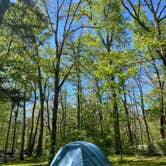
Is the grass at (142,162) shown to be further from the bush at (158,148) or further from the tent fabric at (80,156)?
the tent fabric at (80,156)

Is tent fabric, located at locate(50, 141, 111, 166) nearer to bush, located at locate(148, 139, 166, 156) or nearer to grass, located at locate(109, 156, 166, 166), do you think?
grass, located at locate(109, 156, 166, 166)

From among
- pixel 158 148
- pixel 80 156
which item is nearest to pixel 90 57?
pixel 158 148

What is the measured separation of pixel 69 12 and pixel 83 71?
248 inches

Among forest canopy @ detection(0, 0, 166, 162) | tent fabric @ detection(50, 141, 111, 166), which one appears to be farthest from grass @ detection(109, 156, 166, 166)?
tent fabric @ detection(50, 141, 111, 166)

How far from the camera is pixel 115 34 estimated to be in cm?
2080

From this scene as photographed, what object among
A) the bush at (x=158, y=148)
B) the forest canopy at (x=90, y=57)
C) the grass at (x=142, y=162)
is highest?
the forest canopy at (x=90, y=57)

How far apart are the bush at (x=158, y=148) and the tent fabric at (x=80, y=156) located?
13.4 m

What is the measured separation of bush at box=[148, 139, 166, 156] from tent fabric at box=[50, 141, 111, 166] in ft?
43.9

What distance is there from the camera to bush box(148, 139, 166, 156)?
693 inches

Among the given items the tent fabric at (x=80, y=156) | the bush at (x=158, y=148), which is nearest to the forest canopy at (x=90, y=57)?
the bush at (x=158, y=148)

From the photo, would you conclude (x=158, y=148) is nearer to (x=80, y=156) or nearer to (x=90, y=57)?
(x=90, y=57)

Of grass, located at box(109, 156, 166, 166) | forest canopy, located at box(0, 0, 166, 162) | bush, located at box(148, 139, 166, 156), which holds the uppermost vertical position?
forest canopy, located at box(0, 0, 166, 162)

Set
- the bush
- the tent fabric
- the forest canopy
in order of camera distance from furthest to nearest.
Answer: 1. the bush
2. the forest canopy
3. the tent fabric

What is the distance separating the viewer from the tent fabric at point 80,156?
508cm
